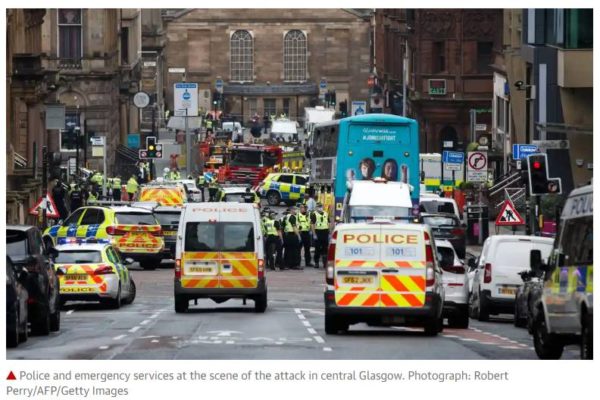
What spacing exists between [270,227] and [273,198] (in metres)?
35.4

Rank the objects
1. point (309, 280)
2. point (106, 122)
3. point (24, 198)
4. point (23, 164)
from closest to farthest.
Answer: point (309, 280)
point (24, 198)
point (23, 164)
point (106, 122)

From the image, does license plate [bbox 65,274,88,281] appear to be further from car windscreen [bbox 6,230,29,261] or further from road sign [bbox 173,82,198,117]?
road sign [bbox 173,82,198,117]

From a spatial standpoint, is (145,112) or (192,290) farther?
(145,112)

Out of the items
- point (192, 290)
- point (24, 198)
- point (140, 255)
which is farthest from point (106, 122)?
point (192, 290)

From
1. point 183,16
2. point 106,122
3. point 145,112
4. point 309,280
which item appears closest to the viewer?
point 309,280

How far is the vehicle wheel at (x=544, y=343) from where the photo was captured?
24333 millimetres

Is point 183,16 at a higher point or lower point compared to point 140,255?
higher

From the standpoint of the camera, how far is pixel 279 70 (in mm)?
183000

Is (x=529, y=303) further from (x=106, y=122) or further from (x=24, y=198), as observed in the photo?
(x=106, y=122)

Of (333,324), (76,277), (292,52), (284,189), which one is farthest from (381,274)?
(292,52)

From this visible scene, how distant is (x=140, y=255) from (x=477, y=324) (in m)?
17.5

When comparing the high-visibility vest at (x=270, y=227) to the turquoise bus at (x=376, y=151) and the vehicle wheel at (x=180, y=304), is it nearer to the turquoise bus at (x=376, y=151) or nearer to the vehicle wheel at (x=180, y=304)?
the turquoise bus at (x=376, y=151)

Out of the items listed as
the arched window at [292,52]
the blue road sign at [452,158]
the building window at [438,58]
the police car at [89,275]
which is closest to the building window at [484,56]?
the building window at [438,58]

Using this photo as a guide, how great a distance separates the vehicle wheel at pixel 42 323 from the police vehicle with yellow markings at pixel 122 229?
20.6 metres
